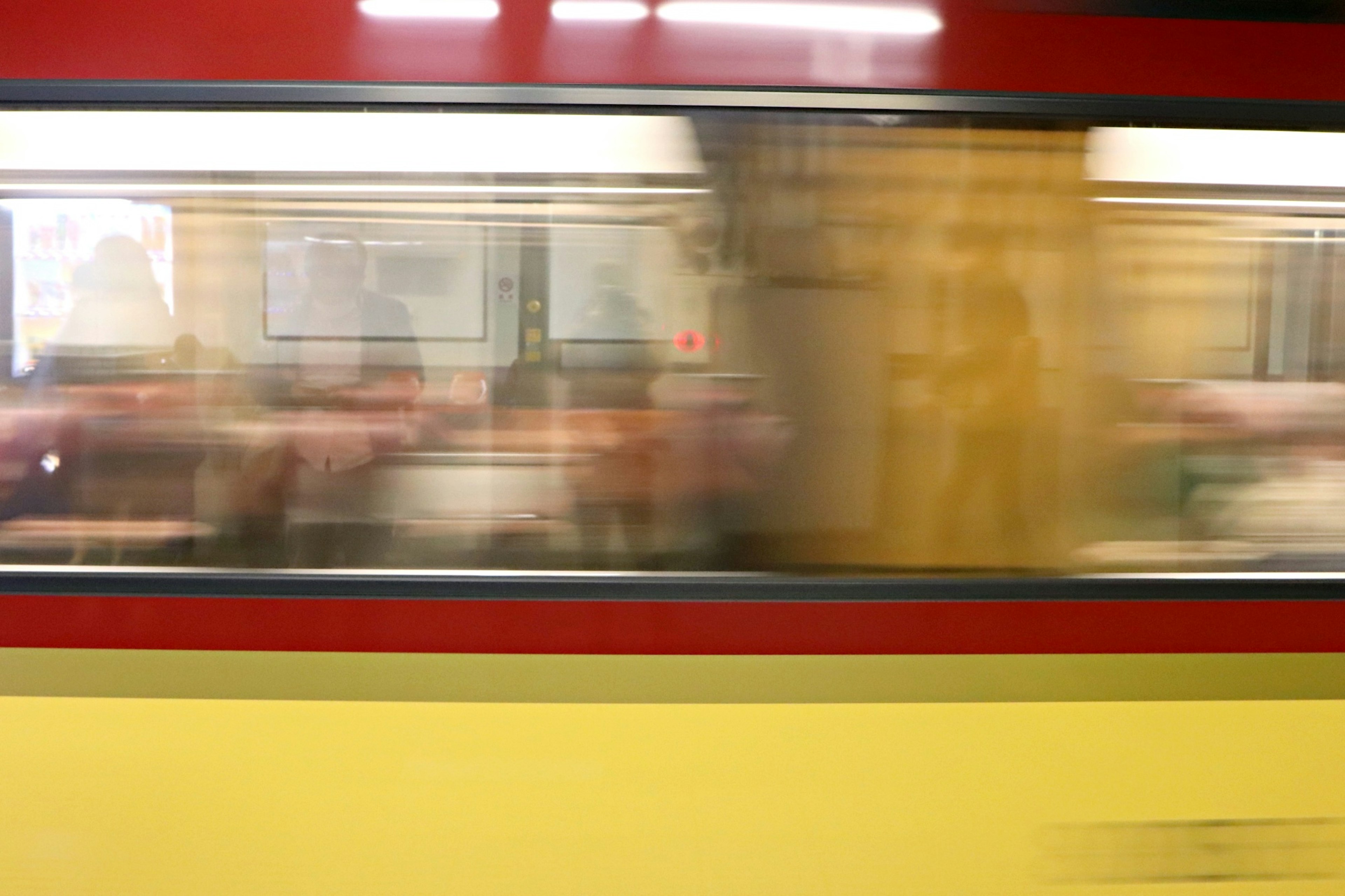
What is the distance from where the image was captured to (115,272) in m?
2.62

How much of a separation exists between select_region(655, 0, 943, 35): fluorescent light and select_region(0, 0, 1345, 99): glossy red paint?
2 cm

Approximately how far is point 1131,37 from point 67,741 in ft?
8.80

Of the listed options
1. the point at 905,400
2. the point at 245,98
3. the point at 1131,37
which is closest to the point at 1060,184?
the point at 1131,37

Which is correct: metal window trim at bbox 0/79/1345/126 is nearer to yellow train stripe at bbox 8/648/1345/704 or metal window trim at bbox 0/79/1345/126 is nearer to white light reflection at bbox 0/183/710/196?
white light reflection at bbox 0/183/710/196

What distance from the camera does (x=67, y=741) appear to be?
267 cm

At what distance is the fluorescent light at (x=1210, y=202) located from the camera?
2.69m

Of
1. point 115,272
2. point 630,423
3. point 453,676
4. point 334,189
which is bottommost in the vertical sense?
point 453,676

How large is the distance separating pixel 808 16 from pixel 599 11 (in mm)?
433

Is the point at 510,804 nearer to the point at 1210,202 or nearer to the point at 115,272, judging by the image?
the point at 115,272

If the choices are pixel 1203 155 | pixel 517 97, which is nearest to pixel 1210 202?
pixel 1203 155

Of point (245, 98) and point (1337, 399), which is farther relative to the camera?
point (1337, 399)

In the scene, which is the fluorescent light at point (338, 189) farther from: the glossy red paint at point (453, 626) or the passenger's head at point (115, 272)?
the glossy red paint at point (453, 626)

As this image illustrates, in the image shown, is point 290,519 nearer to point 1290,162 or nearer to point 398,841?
point 398,841

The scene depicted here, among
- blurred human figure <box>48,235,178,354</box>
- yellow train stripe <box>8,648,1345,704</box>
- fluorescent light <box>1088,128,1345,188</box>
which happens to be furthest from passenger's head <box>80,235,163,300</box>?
fluorescent light <box>1088,128,1345,188</box>
